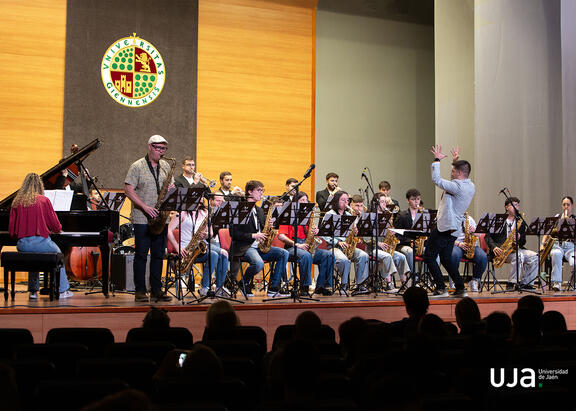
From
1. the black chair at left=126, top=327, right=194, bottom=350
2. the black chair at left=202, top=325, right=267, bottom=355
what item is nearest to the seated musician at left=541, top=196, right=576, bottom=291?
the black chair at left=202, top=325, right=267, bottom=355

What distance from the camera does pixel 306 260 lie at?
8.99 metres

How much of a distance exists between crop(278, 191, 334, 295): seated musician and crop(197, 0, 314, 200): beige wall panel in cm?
389

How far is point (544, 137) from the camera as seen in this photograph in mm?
12641

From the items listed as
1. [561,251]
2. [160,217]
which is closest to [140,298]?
[160,217]

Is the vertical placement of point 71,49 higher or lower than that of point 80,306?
higher

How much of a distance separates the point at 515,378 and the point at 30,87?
10.7 metres

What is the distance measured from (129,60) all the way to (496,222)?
24.7 feet

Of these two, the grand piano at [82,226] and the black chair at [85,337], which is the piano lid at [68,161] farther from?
the black chair at [85,337]

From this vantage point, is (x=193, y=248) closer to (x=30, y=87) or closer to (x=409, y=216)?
(x=409, y=216)

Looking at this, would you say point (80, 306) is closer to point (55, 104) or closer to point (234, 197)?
point (234, 197)

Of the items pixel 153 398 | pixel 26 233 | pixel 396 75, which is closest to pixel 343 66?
pixel 396 75

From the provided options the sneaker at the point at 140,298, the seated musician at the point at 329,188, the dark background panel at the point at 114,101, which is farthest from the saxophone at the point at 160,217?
the dark background panel at the point at 114,101

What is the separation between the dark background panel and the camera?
39.6ft

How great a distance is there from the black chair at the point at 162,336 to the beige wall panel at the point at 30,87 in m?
8.31
